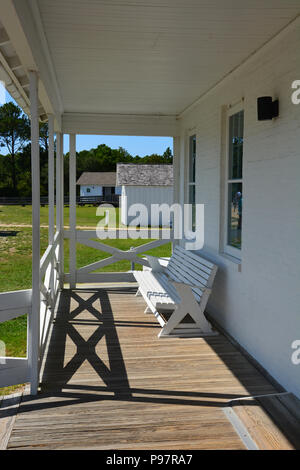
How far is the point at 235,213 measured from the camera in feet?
16.9

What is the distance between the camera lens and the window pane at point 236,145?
5012mm

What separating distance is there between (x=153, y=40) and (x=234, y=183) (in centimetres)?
199

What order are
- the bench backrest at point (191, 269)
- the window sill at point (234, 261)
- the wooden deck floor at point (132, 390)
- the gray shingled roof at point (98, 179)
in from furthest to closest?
the gray shingled roof at point (98, 179), the bench backrest at point (191, 269), the window sill at point (234, 261), the wooden deck floor at point (132, 390)

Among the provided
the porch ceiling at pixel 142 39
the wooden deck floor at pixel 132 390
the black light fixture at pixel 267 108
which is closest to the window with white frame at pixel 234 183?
the porch ceiling at pixel 142 39

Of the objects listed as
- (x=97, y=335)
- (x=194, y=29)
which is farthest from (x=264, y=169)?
(x=97, y=335)

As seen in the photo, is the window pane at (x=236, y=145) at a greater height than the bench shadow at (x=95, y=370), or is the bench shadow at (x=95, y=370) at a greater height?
the window pane at (x=236, y=145)

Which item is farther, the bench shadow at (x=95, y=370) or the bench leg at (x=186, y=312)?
the bench leg at (x=186, y=312)

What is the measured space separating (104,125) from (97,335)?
155 inches

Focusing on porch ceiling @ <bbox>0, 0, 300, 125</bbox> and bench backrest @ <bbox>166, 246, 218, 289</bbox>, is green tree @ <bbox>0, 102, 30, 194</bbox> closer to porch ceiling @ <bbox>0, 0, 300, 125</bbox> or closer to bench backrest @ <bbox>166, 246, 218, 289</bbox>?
porch ceiling @ <bbox>0, 0, 300, 125</bbox>

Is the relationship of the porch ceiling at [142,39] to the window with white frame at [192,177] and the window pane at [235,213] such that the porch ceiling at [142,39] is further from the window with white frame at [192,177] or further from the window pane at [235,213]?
the window with white frame at [192,177]

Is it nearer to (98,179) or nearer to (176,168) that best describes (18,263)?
(176,168)

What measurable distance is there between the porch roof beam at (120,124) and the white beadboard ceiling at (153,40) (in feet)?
5.05

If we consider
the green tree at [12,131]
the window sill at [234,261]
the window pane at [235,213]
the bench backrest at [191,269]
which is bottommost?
the bench backrest at [191,269]

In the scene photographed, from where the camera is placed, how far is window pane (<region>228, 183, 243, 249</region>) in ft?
16.4
